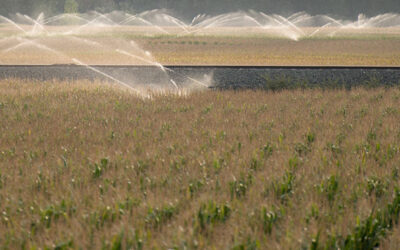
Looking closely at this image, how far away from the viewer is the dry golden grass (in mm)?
4000

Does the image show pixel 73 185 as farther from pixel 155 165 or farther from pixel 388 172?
pixel 388 172

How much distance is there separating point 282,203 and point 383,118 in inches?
203

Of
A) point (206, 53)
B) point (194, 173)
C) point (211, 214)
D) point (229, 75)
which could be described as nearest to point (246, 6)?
point (206, 53)

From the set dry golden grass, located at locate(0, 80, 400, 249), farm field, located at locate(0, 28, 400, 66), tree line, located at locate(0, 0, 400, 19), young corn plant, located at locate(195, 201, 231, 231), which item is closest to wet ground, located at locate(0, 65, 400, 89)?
dry golden grass, located at locate(0, 80, 400, 249)

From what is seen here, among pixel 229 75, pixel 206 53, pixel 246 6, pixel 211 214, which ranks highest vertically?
pixel 246 6

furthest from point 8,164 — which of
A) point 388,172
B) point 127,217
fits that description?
point 388,172

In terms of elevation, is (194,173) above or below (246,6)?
below

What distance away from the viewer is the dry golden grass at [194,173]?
4.00 metres

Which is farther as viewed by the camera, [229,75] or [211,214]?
[229,75]

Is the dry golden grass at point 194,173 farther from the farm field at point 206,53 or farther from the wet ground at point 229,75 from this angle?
the farm field at point 206,53

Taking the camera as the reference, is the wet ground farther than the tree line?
No

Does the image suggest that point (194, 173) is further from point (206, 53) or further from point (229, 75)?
point (206, 53)

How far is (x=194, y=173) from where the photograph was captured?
18.2 feet

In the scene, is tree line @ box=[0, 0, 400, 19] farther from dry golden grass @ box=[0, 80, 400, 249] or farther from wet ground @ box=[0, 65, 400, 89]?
dry golden grass @ box=[0, 80, 400, 249]
